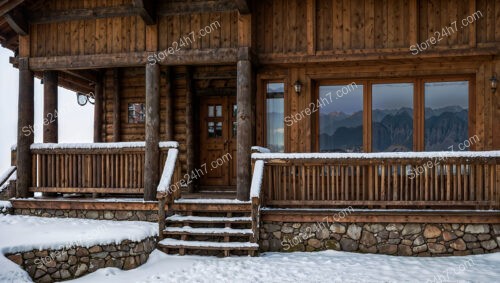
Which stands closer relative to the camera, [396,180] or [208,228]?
[396,180]

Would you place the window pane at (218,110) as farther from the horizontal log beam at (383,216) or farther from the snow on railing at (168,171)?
the horizontal log beam at (383,216)

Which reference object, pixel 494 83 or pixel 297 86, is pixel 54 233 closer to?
pixel 297 86

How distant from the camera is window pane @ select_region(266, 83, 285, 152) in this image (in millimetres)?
9938

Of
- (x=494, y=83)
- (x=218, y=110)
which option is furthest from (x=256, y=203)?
(x=494, y=83)

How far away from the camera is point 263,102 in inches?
390

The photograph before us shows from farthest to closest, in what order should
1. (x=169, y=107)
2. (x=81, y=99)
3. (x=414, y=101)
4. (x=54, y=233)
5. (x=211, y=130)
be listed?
1. (x=81, y=99)
2. (x=211, y=130)
3. (x=169, y=107)
4. (x=414, y=101)
5. (x=54, y=233)

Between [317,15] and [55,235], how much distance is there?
6.44m

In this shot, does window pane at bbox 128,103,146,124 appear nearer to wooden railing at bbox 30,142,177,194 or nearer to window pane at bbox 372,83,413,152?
wooden railing at bbox 30,142,177,194

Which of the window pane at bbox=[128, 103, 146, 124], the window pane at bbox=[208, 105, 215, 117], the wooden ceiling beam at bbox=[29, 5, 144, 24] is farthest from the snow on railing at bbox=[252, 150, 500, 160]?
the window pane at bbox=[128, 103, 146, 124]

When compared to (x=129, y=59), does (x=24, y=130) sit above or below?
below

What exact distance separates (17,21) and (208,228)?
19.7 ft

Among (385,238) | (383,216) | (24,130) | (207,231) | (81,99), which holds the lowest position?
(385,238)

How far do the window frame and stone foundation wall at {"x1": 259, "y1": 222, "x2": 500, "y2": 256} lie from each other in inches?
78.5

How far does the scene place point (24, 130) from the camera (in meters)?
9.80
